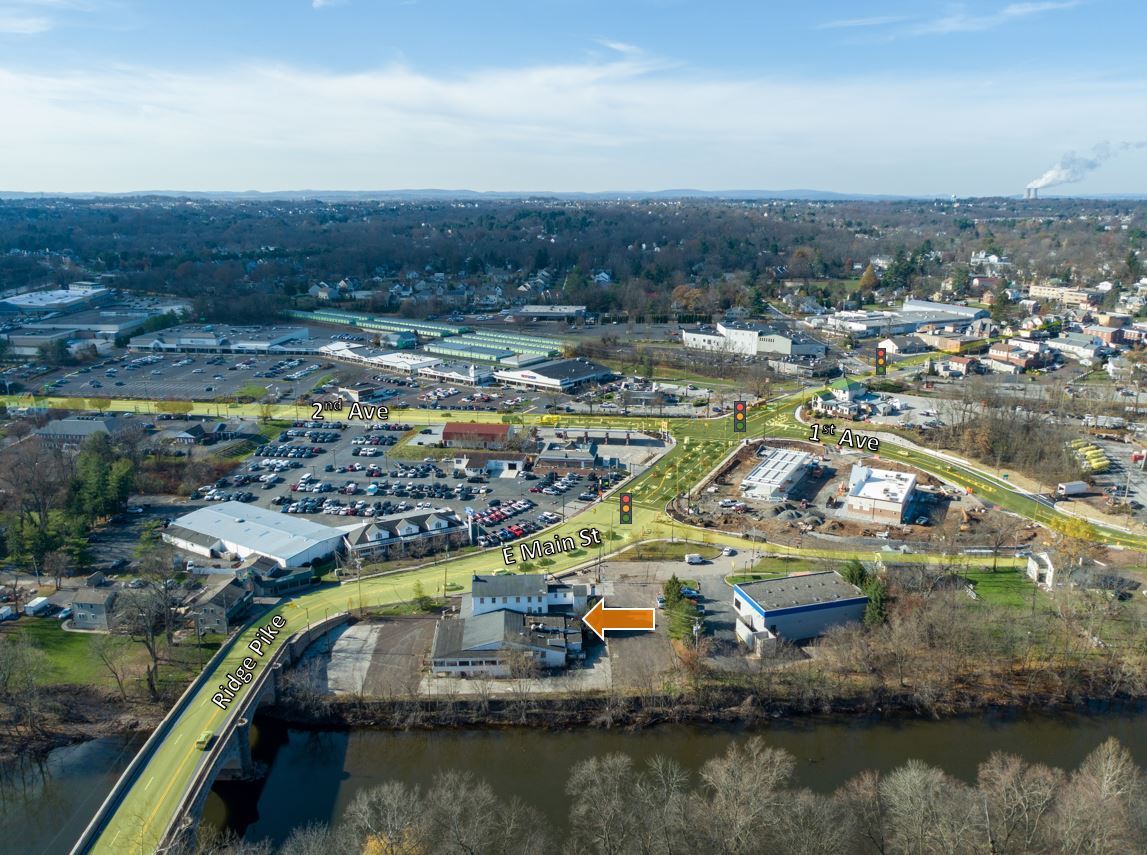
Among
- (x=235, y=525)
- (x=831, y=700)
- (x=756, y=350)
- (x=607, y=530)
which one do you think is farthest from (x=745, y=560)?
(x=756, y=350)

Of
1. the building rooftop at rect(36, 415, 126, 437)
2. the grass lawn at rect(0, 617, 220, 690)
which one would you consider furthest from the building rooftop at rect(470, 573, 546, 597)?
the building rooftop at rect(36, 415, 126, 437)

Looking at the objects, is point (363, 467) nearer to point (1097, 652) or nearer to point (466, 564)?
point (466, 564)

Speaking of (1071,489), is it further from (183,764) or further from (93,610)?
(93,610)

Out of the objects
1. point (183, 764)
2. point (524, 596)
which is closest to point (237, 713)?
point (183, 764)

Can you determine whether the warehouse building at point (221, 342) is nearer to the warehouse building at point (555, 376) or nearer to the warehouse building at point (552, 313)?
the warehouse building at point (555, 376)

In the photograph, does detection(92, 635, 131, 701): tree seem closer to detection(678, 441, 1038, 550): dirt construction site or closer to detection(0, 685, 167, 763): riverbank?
detection(0, 685, 167, 763): riverbank

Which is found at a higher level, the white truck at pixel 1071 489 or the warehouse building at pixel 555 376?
the warehouse building at pixel 555 376

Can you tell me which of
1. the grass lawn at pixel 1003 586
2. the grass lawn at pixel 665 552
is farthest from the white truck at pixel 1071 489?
the grass lawn at pixel 665 552
